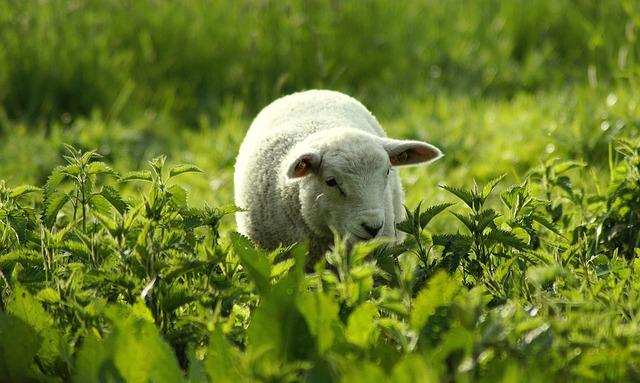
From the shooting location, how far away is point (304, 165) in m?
3.78

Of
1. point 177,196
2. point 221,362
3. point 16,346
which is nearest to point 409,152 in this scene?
point 177,196

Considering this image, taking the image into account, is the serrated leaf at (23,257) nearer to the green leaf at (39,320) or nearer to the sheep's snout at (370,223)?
the green leaf at (39,320)

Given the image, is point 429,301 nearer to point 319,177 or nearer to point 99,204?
point 99,204

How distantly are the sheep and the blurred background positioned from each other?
5.09ft

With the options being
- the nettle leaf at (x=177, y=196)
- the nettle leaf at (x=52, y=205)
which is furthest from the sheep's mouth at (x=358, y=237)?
the nettle leaf at (x=52, y=205)

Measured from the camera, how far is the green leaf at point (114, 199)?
2982mm

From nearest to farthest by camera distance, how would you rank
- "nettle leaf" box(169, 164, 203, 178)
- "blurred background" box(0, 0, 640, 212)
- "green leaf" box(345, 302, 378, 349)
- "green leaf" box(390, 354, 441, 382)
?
1. "green leaf" box(390, 354, 441, 382)
2. "green leaf" box(345, 302, 378, 349)
3. "nettle leaf" box(169, 164, 203, 178)
4. "blurred background" box(0, 0, 640, 212)

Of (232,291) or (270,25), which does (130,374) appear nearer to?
(232,291)

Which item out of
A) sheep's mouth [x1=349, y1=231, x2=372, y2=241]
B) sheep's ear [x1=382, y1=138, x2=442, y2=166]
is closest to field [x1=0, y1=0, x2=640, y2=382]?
sheep's mouth [x1=349, y1=231, x2=372, y2=241]

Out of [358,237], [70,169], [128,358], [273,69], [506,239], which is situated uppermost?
[70,169]

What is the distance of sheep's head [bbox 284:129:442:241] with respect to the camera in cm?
362

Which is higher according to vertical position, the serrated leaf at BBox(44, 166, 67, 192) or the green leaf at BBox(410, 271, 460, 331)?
the serrated leaf at BBox(44, 166, 67, 192)

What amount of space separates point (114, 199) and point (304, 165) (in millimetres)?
992

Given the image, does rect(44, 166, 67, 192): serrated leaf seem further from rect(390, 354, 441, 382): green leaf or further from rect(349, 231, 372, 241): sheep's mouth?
rect(390, 354, 441, 382): green leaf
